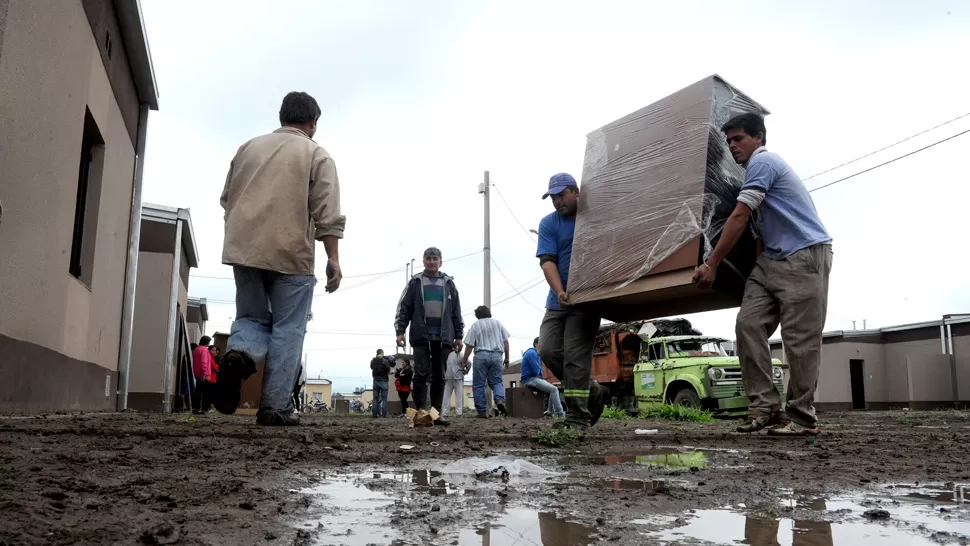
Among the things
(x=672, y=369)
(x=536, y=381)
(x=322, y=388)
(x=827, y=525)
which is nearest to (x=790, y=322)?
(x=827, y=525)

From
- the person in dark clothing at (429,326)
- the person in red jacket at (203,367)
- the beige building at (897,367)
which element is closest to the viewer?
the person in dark clothing at (429,326)

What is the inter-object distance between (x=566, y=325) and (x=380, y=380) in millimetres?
11214

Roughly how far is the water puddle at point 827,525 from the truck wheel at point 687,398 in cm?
1119

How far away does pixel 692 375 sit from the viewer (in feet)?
42.3

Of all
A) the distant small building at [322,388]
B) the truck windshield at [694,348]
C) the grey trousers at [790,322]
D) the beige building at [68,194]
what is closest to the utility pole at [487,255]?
the truck windshield at [694,348]

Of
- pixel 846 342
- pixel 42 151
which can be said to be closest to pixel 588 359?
pixel 42 151

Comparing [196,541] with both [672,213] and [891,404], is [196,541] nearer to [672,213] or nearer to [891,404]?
[672,213]

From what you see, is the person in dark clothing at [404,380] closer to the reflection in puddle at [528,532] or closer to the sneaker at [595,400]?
the sneaker at [595,400]

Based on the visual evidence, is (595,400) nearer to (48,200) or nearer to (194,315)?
(48,200)

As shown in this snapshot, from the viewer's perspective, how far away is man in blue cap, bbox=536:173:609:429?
468 cm

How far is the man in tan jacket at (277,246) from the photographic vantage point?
4.17m

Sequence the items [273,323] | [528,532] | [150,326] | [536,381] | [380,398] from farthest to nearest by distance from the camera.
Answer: [380,398], [150,326], [536,381], [273,323], [528,532]

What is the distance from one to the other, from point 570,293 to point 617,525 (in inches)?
128

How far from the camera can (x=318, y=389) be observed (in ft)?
300
